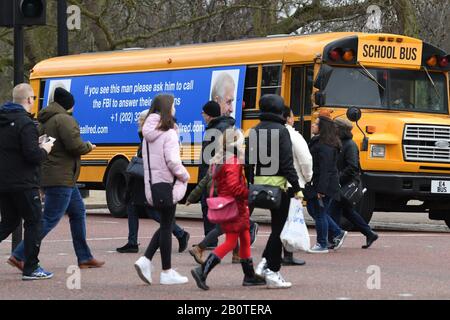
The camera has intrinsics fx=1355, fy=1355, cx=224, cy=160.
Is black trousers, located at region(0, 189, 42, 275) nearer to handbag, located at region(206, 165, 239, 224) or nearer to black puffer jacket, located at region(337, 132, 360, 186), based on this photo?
handbag, located at region(206, 165, 239, 224)

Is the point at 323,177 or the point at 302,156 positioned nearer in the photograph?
the point at 302,156

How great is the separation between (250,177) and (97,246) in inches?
168

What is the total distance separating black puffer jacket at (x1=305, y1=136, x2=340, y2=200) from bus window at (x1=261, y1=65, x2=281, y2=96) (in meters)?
5.12

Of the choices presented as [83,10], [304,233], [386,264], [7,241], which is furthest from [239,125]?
[83,10]

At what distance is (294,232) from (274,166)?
64 centimetres

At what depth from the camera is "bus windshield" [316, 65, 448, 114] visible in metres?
20.1

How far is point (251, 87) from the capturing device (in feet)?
69.5

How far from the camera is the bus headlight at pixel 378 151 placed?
767 inches

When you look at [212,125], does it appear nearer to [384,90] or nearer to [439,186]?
[439,186]

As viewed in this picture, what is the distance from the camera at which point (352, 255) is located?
50.0ft

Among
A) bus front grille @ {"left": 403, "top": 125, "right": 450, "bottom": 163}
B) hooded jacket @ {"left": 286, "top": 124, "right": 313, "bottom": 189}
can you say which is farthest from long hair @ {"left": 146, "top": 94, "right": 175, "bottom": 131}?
bus front grille @ {"left": 403, "top": 125, "right": 450, "bottom": 163}

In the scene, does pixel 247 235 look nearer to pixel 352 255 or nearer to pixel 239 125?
pixel 352 255

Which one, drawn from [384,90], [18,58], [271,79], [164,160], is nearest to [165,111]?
[164,160]

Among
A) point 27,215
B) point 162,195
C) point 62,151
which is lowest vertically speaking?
point 27,215
